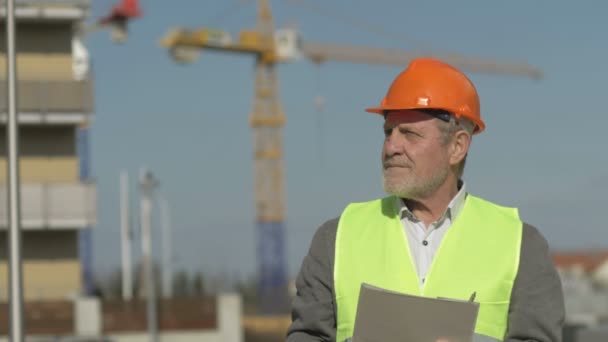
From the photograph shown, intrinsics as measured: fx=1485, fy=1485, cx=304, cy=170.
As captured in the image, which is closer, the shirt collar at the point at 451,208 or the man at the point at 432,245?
the man at the point at 432,245

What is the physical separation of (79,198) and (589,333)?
36.7 m

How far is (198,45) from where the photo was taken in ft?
327

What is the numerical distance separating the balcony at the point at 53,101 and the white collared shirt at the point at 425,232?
3725 cm

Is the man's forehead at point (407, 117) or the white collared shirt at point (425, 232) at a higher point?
the man's forehead at point (407, 117)

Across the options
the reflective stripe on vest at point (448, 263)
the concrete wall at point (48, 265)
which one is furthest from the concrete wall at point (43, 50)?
the reflective stripe on vest at point (448, 263)

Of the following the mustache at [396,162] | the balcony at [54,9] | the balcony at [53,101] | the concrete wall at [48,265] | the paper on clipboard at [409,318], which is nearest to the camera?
the paper on clipboard at [409,318]

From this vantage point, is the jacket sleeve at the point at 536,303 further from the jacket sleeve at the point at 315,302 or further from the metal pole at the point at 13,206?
the metal pole at the point at 13,206

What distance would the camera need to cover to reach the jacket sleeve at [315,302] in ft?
15.2

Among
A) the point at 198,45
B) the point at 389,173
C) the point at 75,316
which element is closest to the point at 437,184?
the point at 389,173

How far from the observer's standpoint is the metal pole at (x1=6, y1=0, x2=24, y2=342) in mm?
13242

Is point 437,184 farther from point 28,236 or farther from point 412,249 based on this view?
point 28,236

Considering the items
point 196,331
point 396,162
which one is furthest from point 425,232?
point 196,331

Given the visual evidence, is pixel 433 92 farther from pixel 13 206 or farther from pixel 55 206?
pixel 55 206

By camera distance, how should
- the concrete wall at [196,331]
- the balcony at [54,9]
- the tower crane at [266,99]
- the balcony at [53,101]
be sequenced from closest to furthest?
1. the concrete wall at [196,331]
2. the balcony at [54,9]
3. the balcony at [53,101]
4. the tower crane at [266,99]
